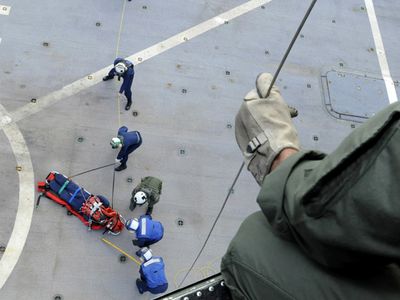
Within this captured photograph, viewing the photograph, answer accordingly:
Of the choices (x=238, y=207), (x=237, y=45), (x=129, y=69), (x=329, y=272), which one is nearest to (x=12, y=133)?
(x=129, y=69)

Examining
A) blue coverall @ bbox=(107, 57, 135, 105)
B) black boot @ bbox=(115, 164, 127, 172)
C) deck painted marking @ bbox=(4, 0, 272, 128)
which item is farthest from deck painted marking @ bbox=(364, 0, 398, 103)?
black boot @ bbox=(115, 164, 127, 172)

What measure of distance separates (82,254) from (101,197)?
3.69ft

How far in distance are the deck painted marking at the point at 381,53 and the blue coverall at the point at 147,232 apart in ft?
23.1

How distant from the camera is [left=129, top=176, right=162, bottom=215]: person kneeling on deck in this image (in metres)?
→ 9.09

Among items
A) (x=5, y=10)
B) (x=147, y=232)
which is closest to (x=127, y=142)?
(x=147, y=232)

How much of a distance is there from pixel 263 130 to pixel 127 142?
566cm

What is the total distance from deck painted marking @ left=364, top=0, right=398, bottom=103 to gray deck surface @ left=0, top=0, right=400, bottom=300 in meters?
0.17

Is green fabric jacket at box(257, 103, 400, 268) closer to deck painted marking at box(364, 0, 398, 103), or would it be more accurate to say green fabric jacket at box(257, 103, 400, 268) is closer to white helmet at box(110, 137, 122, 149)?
white helmet at box(110, 137, 122, 149)

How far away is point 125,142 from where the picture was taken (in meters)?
9.74

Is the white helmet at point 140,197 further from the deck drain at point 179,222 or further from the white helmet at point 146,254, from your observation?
the deck drain at point 179,222

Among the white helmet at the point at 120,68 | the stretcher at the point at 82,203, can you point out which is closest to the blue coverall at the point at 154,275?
the stretcher at the point at 82,203

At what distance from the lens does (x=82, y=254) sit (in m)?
9.26

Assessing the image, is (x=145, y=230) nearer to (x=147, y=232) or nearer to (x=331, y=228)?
(x=147, y=232)

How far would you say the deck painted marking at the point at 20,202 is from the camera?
8.94 m
